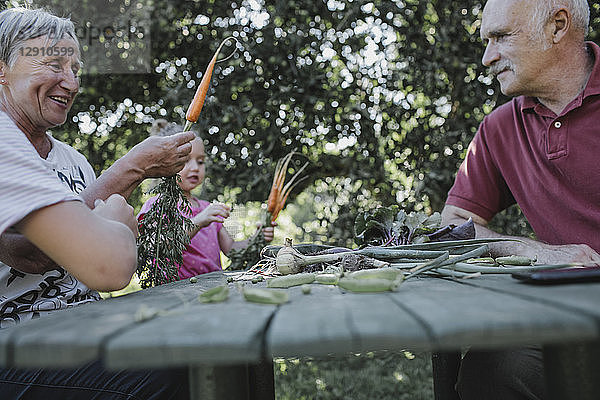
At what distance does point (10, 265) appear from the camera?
1.52 m

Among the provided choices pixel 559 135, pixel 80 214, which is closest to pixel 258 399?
pixel 80 214

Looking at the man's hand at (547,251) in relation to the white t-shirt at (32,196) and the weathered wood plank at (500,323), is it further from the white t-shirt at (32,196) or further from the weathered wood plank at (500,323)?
the white t-shirt at (32,196)

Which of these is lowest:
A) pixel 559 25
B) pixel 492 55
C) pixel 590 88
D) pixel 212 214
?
pixel 212 214

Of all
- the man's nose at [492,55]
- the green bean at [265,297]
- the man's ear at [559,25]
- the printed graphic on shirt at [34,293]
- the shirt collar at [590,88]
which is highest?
the man's ear at [559,25]

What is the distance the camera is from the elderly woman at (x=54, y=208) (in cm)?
107

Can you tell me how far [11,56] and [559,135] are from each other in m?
2.29

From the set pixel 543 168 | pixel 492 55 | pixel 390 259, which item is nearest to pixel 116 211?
pixel 390 259

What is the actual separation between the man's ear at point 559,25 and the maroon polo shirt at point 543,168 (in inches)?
7.2

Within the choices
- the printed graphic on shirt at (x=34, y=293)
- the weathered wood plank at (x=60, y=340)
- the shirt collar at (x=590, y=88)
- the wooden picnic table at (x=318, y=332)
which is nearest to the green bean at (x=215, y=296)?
the wooden picnic table at (x=318, y=332)

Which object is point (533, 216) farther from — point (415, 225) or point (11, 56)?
point (11, 56)

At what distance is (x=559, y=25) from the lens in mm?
2443

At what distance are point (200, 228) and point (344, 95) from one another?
1.46 meters

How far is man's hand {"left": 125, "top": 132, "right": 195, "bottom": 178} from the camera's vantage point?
5.81 ft

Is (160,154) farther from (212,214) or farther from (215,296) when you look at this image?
(212,214)
